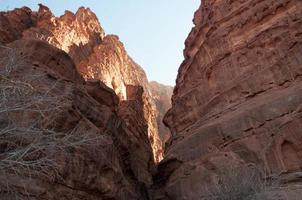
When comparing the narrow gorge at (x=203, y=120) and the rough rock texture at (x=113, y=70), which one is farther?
the rough rock texture at (x=113, y=70)

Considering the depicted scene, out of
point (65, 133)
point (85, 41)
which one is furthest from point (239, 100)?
point (85, 41)

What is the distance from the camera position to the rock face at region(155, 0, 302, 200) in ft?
47.7

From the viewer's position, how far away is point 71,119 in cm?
1413

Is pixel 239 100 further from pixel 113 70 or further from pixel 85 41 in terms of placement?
pixel 85 41

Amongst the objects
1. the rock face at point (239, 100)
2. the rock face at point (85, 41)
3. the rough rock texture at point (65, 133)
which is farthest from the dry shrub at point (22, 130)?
the rock face at point (85, 41)

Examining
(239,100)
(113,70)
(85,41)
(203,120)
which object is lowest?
(203,120)

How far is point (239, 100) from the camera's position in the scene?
17.7 metres

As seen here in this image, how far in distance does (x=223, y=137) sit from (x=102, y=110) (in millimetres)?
5992

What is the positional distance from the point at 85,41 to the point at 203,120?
84.6 feet

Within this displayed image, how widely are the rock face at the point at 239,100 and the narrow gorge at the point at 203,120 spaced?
0.05 metres

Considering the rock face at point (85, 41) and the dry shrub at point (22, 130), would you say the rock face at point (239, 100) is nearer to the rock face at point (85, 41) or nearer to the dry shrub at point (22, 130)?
the dry shrub at point (22, 130)

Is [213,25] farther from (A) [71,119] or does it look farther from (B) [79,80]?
(A) [71,119]

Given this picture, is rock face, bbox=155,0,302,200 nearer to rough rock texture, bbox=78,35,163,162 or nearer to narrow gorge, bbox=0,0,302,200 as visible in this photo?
narrow gorge, bbox=0,0,302,200

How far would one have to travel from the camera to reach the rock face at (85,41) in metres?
32.1
